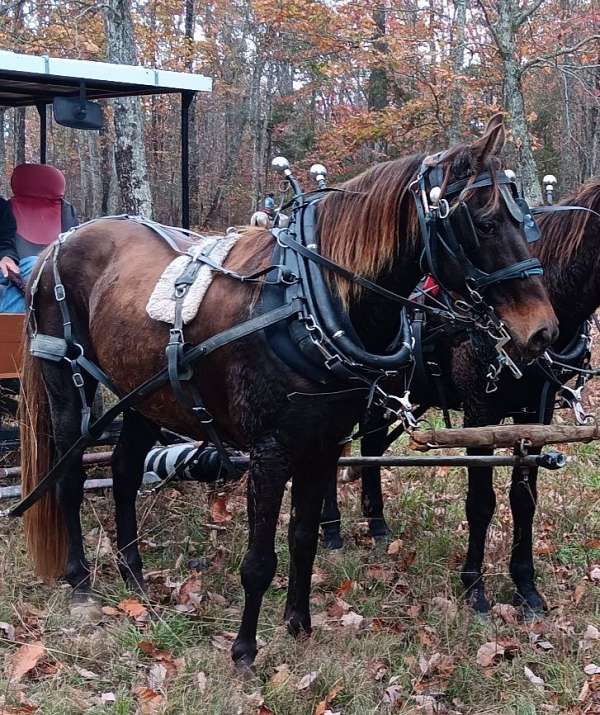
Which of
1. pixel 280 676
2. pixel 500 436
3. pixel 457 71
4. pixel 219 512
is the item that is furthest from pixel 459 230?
pixel 457 71

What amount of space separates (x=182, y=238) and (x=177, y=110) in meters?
21.1

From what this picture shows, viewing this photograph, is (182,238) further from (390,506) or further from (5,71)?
(390,506)

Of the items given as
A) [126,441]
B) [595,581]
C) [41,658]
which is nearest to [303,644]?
[41,658]

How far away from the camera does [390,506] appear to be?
547 cm

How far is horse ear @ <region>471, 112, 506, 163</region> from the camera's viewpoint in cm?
271

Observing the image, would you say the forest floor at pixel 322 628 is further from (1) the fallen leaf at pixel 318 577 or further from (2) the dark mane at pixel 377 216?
(2) the dark mane at pixel 377 216

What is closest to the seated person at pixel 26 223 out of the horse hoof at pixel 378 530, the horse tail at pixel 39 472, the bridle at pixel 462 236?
the horse tail at pixel 39 472

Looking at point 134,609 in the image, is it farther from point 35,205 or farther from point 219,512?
point 35,205

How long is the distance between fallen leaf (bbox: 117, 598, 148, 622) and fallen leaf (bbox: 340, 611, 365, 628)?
0.96 m

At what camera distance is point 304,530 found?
3516 mm

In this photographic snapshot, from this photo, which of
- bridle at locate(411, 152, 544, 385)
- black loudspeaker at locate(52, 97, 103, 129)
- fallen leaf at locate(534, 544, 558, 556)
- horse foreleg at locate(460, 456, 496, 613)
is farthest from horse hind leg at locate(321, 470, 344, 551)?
black loudspeaker at locate(52, 97, 103, 129)

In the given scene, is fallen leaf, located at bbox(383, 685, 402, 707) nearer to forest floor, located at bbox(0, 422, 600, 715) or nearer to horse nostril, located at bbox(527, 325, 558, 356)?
forest floor, located at bbox(0, 422, 600, 715)

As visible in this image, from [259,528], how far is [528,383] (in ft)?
4.97

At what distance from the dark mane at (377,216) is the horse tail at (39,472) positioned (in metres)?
2.00
